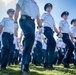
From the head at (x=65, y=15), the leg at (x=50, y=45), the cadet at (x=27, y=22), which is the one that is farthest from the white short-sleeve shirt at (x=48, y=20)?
the cadet at (x=27, y=22)

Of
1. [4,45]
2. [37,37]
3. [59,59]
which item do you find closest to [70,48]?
[4,45]

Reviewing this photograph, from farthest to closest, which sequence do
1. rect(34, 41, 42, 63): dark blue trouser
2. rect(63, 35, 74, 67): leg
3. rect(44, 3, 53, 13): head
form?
rect(34, 41, 42, 63): dark blue trouser < rect(63, 35, 74, 67): leg < rect(44, 3, 53, 13): head

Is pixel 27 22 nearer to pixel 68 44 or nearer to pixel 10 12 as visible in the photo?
pixel 10 12

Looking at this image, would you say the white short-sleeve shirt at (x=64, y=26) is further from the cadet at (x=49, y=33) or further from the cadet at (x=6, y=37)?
the cadet at (x=6, y=37)

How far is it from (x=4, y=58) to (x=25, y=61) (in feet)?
8.94

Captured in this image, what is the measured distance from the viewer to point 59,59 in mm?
19609

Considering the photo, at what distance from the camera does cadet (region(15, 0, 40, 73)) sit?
6.84m

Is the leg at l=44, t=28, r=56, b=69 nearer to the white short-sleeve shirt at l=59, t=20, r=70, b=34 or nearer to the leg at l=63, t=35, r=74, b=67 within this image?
the leg at l=63, t=35, r=74, b=67

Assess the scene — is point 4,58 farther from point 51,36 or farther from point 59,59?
point 59,59

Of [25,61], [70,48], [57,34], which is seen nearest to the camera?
[25,61]

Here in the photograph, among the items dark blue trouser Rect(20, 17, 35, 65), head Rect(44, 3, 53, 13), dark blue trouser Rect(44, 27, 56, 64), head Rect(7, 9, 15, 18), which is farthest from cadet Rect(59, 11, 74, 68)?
dark blue trouser Rect(20, 17, 35, 65)

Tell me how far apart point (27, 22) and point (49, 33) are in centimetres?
301

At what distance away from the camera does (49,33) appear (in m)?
9.93

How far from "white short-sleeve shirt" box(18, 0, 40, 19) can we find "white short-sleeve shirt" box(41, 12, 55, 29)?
2.90 m
